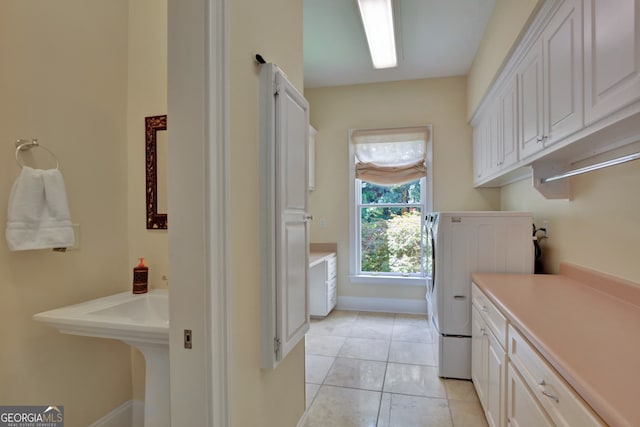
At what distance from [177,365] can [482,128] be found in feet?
11.6

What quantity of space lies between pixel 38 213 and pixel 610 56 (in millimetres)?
2444

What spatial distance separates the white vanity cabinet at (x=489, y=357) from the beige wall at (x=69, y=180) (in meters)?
2.12

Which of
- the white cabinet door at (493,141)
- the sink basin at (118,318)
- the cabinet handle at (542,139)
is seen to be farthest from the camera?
the white cabinet door at (493,141)

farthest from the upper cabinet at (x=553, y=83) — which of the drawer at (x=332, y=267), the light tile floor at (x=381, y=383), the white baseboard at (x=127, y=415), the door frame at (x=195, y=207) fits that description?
the white baseboard at (x=127, y=415)

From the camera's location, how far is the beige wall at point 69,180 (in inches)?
56.2

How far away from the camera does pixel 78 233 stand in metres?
1.71

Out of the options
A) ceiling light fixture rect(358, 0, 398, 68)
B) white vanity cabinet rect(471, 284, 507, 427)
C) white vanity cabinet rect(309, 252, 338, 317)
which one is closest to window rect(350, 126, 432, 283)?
white vanity cabinet rect(309, 252, 338, 317)

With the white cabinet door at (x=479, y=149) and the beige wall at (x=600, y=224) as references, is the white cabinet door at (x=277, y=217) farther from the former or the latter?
the white cabinet door at (x=479, y=149)

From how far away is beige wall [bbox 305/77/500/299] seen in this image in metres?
3.96

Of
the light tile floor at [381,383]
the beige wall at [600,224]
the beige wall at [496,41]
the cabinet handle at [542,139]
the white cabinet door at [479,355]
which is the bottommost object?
the light tile floor at [381,383]

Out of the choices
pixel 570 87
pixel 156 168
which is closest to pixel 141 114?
pixel 156 168

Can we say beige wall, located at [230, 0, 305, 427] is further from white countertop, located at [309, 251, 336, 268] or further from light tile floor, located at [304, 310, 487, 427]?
white countertop, located at [309, 251, 336, 268]

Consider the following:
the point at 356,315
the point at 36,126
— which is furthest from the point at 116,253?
the point at 356,315

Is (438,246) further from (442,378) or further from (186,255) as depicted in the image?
(186,255)
